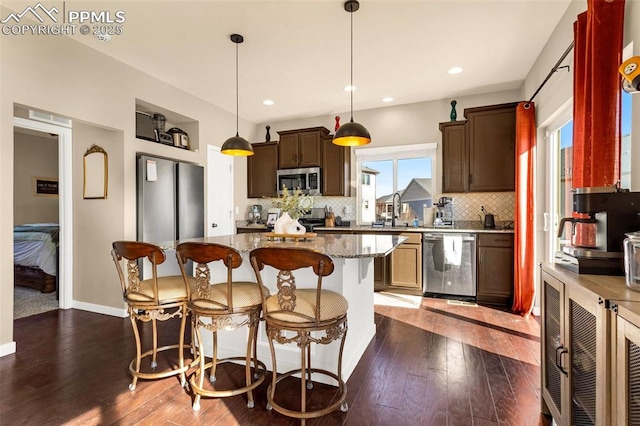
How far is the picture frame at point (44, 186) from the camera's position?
247 inches

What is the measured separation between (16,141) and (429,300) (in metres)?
7.95

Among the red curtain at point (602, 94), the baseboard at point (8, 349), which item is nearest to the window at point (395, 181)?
the red curtain at point (602, 94)

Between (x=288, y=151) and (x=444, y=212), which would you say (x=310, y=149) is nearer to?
(x=288, y=151)

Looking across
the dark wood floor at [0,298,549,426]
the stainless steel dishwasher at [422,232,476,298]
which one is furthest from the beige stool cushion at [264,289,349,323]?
→ the stainless steel dishwasher at [422,232,476,298]

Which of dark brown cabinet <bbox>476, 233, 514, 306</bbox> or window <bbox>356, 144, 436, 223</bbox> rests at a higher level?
window <bbox>356, 144, 436, 223</bbox>

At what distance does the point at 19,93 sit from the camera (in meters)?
2.62

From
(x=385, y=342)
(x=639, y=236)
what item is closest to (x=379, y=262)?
(x=385, y=342)

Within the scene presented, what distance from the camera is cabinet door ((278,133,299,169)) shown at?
5.27 metres

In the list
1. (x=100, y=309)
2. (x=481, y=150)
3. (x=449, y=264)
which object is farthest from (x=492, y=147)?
(x=100, y=309)

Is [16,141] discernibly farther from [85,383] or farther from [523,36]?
[523,36]

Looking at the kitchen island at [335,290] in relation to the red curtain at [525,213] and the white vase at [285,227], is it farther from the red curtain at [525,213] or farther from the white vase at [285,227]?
the red curtain at [525,213]

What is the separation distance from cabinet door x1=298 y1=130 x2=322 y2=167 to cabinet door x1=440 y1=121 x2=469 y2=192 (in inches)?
75.2

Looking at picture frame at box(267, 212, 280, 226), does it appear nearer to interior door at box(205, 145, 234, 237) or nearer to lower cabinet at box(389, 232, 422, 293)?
interior door at box(205, 145, 234, 237)

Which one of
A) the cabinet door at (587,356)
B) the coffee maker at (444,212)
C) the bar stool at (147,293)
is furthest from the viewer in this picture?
the coffee maker at (444,212)
